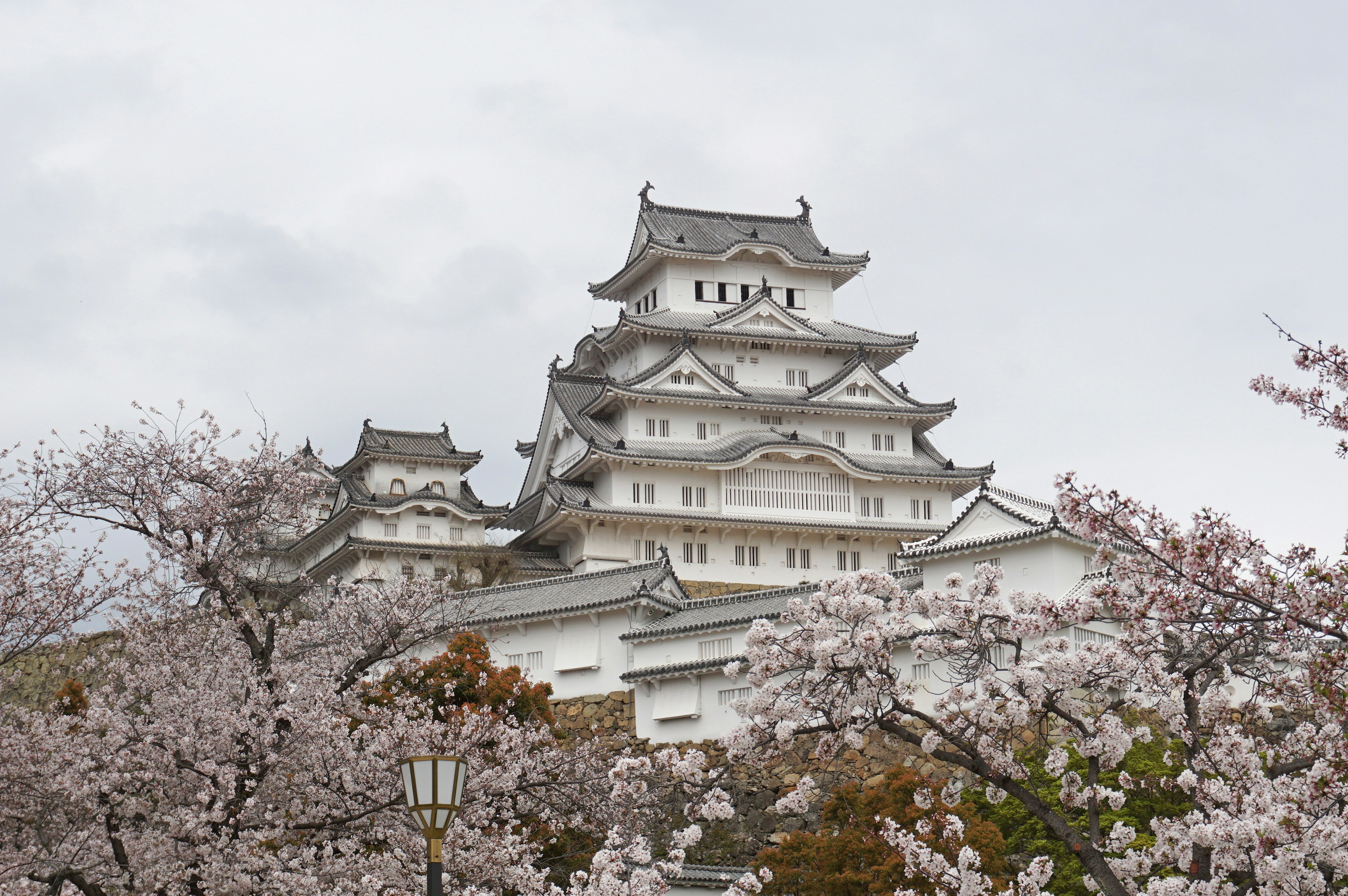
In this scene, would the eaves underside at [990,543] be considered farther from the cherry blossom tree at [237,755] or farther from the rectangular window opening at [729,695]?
the cherry blossom tree at [237,755]

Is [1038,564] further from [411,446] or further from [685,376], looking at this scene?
[411,446]

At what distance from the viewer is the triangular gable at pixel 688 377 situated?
38.4 metres

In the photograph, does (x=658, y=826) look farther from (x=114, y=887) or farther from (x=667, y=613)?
(x=114, y=887)

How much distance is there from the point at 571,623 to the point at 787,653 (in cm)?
1556

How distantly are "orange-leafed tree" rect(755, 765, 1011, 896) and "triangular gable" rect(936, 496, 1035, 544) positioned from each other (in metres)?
6.09

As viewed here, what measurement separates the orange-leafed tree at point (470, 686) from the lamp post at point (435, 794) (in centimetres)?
1011

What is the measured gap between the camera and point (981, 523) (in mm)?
23891

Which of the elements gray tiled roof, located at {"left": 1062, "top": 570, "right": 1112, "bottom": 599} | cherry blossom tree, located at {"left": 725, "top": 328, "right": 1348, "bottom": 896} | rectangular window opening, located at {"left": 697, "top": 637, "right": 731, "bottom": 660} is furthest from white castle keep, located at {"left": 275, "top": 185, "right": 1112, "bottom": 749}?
cherry blossom tree, located at {"left": 725, "top": 328, "right": 1348, "bottom": 896}

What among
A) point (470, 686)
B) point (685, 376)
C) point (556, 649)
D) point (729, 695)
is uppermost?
point (685, 376)

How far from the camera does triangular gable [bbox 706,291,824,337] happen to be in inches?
1597

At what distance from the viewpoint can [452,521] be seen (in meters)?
42.8

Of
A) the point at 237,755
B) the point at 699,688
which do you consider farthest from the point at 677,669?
the point at 237,755

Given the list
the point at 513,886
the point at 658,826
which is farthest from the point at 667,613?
the point at 513,886

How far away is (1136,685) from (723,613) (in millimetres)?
14016
